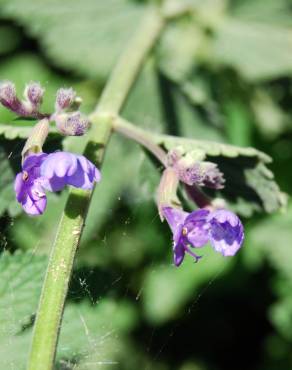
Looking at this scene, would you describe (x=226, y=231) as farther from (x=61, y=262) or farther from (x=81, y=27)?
(x=81, y=27)

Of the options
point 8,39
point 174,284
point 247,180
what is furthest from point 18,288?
point 8,39

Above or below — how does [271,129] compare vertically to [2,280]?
below

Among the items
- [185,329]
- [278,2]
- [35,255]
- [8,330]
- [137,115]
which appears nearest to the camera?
[8,330]

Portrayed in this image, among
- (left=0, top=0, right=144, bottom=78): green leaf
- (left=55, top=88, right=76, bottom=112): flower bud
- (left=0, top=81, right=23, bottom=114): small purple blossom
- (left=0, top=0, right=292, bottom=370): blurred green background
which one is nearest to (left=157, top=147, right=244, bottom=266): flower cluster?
(left=55, top=88, right=76, bottom=112): flower bud

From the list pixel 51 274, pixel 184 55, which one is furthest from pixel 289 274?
pixel 51 274

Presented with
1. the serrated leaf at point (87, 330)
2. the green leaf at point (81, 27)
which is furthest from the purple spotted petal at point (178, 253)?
the green leaf at point (81, 27)

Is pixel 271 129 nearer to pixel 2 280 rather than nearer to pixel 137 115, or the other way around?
pixel 137 115

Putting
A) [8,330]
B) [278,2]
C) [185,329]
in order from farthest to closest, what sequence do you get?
[278,2] < [185,329] < [8,330]
